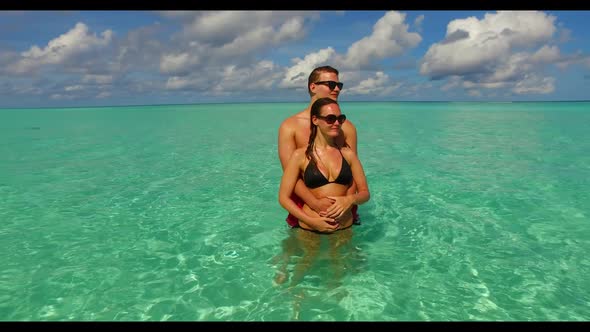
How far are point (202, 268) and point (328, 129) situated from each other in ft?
8.59

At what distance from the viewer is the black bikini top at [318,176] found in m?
4.46

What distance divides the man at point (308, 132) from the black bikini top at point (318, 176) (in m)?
0.10

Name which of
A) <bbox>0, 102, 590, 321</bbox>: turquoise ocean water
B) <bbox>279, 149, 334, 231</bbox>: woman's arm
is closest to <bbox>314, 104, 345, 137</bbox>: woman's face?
<bbox>279, 149, 334, 231</bbox>: woman's arm

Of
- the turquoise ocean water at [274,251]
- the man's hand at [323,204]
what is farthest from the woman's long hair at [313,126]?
the turquoise ocean water at [274,251]

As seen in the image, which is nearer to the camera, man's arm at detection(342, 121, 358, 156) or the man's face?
the man's face

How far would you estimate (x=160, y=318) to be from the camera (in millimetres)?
3973

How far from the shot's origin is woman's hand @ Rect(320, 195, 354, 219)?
444 centimetres

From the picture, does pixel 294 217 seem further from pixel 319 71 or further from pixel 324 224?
pixel 319 71

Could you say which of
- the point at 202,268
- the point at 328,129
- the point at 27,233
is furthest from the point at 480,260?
the point at 27,233

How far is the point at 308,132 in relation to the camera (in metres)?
4.99

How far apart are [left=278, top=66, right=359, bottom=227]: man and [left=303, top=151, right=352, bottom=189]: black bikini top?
103 mm

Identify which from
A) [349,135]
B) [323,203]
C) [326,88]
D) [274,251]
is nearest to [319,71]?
[326,88]

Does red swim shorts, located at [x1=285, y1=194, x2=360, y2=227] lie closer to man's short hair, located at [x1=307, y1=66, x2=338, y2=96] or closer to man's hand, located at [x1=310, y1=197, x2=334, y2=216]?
man's hand, located at [x1=310, y1=197, x2=334, y2=216]

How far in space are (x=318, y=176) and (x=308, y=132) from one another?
79cm
